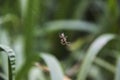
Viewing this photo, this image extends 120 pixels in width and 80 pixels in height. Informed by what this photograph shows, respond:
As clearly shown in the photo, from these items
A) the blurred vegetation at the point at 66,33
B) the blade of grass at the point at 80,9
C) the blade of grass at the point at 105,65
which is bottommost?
the blade of grass at the point at 105,65

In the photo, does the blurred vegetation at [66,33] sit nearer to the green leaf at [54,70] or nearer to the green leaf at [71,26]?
the green leaf at [71,26]

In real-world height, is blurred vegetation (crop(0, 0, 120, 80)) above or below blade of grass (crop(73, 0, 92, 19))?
below

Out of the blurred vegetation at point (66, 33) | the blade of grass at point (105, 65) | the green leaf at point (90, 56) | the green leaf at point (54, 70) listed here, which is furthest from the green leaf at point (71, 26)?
the green leaf at point (54, 70)

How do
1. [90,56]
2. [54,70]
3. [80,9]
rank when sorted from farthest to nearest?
[80,9] < [90,56] < [54,70]

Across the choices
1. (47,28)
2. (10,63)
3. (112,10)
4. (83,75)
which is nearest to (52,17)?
(47,28)

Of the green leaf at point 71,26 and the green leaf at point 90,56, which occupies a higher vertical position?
the green leaf at point 71,26

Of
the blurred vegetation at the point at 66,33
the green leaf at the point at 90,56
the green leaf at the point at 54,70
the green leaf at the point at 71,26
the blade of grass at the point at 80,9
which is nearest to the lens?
the green leaf at the point at 54,70

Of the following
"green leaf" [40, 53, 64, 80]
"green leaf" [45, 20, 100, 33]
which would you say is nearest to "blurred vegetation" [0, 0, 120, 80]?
"green leaf" [45, 20, 100, 33]

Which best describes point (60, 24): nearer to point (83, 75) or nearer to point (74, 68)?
point (74, 68)

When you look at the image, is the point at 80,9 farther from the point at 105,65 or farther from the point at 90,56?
the point at 90,56

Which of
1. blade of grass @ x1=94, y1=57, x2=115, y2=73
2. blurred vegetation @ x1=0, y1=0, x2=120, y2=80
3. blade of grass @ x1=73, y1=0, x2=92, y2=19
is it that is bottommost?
blade of grass @ x1=94, y1=57, x2=115, y2=73

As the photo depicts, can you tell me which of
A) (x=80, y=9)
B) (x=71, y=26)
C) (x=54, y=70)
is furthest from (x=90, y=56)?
(x=80, y=9)

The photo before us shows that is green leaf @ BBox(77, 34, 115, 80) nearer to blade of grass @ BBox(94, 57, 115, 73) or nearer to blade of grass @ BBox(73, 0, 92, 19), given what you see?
blade of grass @ BBox(94, 57, 115, 73)
